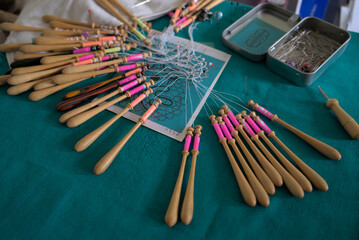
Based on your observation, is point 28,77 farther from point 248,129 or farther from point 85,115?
point 248,129

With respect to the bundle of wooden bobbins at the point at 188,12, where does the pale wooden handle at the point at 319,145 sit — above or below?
below

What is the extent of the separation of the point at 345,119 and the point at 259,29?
49 centimetres

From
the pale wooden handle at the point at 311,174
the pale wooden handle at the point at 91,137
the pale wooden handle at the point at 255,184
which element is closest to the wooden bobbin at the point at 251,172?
the pale wooden handle at the point at 255,184

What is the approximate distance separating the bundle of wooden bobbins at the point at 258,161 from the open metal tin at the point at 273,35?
0.19m

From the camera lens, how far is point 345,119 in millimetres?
761

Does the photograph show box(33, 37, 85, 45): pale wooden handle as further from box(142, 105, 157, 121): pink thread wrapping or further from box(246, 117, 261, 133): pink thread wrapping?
box(246, 117, 261, 133): pink thread wrapping

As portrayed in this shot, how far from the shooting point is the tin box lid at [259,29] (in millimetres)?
992

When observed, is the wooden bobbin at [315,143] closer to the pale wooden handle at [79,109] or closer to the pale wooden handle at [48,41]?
the pale wooden handle at [79,109]

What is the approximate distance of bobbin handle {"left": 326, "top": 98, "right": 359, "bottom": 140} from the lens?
73cm

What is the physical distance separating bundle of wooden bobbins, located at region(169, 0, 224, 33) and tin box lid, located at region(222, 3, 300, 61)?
0.16 m

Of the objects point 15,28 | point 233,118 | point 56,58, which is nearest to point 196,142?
point 233,118

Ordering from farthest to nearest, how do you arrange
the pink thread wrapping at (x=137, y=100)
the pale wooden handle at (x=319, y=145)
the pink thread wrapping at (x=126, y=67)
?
the pink thread wrapping at (x=126, y=67) → the pink thread wrapping at (x=137, y=100) → the pale wooden handle at (x=319, y=145)

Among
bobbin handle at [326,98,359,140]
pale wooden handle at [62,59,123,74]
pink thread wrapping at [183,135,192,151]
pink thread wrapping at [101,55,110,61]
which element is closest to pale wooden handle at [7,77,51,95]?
pale wooden handle at [62,59,123,74]

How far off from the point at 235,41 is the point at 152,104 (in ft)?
1.47
